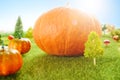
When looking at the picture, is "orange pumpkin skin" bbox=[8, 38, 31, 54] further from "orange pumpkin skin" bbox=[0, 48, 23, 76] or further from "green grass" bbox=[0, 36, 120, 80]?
"orange pumpkin skin" bbox=[0, 48, 23, 76]

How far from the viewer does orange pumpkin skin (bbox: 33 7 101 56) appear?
23.2 ft

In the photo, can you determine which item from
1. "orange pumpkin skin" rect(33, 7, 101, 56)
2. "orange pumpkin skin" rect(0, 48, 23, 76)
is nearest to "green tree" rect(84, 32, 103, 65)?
"orange pumpkin skin" rect(33, 7, 101, 56)

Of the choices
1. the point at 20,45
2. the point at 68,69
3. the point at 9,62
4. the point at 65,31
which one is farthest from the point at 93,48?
the point at 20,45

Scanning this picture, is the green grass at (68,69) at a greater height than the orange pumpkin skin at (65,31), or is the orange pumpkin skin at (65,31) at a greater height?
the orange pumpkin skin at (65,31)

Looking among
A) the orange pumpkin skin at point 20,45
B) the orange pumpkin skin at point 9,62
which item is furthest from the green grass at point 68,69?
the orange pumpkin skin at point 20,45

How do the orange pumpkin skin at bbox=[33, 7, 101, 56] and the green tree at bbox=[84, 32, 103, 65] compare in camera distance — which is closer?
the green tree at bbox=[84, 32, 103, 65]

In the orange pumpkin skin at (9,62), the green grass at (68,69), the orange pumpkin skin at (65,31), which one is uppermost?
the orange pumpkin skin at (65,31)

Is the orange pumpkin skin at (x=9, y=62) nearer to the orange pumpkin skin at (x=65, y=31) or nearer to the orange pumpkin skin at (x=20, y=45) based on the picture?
the orange pumpkin skin at (x=65, y=31)

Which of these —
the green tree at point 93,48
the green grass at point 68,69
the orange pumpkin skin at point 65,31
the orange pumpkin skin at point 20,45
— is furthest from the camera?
the orange pumpkin skin at point 20,45

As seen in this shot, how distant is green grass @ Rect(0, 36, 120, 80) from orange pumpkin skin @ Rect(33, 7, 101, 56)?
0.86 feet

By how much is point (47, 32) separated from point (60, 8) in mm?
848

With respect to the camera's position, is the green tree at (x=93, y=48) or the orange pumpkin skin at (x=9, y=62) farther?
the green tree at (x=93, y=48)

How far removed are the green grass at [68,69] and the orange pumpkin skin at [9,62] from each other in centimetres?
13

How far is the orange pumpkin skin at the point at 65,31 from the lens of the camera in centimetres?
708
